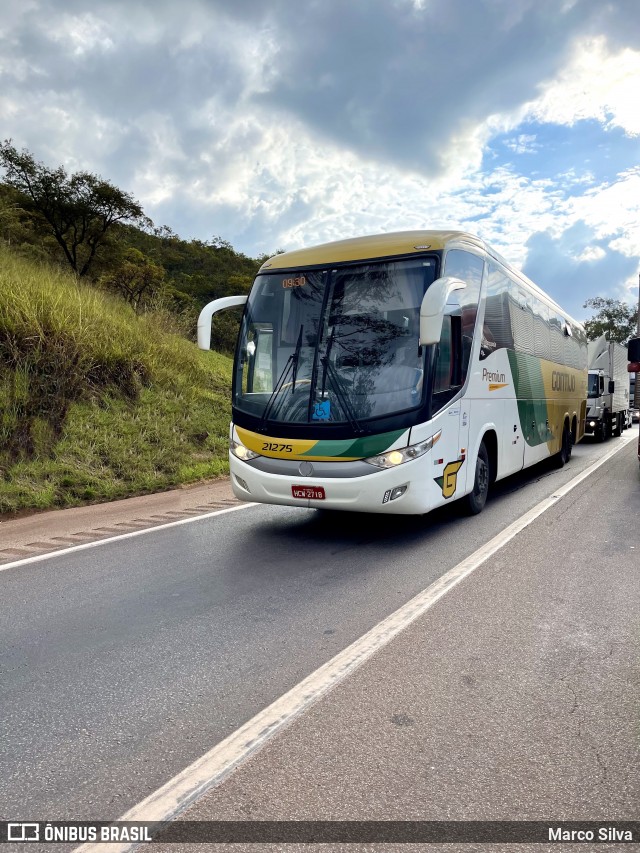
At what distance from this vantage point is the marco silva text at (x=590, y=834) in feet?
7.77

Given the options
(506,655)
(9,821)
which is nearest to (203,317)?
(506,655)

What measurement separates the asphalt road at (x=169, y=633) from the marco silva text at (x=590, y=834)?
57.4 inches

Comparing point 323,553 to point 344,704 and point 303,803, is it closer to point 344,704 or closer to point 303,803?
point 344,704

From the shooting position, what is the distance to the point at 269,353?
23.7 feet

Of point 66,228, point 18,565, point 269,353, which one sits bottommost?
point 18,565

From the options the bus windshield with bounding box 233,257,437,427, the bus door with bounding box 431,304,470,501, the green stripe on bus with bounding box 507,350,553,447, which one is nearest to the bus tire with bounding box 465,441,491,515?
the bus door with bounding box 431,304,470,501

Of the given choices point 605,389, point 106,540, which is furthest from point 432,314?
point 605,389

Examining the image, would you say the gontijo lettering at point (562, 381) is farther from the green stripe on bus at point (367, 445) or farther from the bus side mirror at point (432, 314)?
the bus side mirror at point (432, 314)

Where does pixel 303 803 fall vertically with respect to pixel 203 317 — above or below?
below

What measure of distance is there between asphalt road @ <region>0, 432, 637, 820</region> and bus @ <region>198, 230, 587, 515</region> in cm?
66

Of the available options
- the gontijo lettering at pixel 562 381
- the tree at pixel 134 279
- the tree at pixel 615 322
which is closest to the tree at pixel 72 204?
the tree at pixel 134 279

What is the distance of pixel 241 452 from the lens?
7211 mm

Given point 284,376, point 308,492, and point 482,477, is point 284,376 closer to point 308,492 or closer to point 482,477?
point 308,492

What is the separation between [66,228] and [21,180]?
1.97 m
